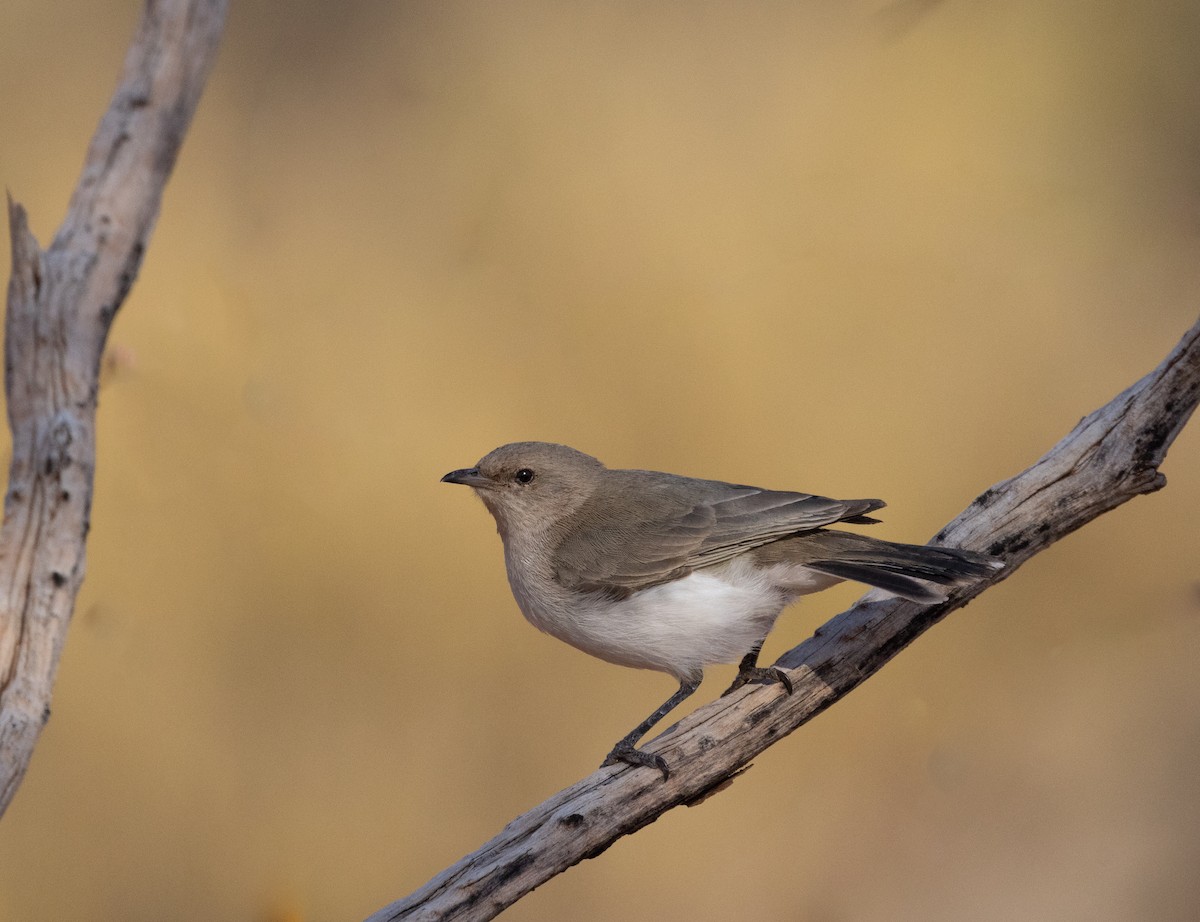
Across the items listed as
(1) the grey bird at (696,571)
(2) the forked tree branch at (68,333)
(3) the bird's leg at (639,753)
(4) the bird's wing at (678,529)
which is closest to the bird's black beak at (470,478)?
(1) the grey bird at (696,571)

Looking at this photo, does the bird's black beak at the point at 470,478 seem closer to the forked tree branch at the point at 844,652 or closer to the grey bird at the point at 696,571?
the grey bird at the point at 696,571

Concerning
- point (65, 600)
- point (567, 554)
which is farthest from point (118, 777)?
point (567, 554)

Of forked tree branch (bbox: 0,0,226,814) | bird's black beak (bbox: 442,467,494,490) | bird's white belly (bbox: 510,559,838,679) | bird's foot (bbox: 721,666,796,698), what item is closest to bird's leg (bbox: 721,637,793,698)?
bird's foot (bbox: 721,666,796,698)

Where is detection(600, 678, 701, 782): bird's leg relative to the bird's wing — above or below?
below

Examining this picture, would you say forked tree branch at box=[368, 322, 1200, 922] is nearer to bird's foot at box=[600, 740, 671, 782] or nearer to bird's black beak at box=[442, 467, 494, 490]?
bird's foot at box=[600, 740, 671, 782]

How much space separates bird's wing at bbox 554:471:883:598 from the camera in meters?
2.54

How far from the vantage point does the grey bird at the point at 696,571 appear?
2482 millimetres

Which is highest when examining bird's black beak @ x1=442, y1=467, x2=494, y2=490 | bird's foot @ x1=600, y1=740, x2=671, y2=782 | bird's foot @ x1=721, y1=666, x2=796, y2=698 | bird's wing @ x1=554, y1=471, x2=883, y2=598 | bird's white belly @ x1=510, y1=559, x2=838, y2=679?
bird's black beak @ x1=442, y1=467, x2=494, y2=490

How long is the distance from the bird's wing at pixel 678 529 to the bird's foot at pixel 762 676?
297mm

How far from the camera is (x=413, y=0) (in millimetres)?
3848

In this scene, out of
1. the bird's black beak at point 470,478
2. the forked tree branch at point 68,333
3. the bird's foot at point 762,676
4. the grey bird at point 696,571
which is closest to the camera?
the forked tree branch at point 68,333

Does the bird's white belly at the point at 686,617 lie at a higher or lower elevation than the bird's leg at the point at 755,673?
higher

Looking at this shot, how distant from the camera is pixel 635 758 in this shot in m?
2.50

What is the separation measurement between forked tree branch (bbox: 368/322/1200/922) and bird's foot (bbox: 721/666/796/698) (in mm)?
20
